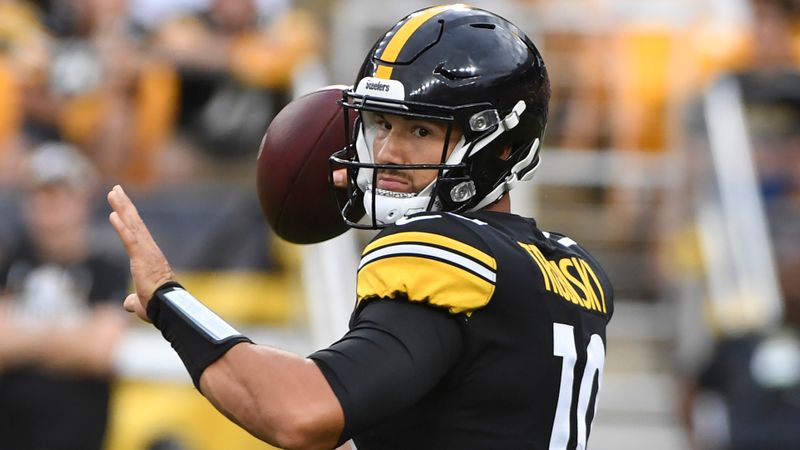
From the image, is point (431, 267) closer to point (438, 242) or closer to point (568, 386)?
point (438, 242)

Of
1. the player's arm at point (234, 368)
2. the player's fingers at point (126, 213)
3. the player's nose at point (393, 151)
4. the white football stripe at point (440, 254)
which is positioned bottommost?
the player's arm at point (234, 368)

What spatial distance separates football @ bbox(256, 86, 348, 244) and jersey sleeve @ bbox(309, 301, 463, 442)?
0.82 metres

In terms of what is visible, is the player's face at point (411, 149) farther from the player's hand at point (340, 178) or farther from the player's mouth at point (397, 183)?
the player's hand at point (340, 178)

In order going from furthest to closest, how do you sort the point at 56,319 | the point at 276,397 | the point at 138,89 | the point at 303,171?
the point at 138,89 < the point at 56,319 < the point at 303,171 < the point at 276,397

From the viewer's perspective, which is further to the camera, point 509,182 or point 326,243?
point 326,243

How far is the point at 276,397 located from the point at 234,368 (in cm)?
10

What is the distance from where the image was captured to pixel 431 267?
2389 mm

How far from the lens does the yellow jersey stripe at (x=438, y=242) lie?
2.42 m

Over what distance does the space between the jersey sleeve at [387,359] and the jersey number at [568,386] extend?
0.78ft

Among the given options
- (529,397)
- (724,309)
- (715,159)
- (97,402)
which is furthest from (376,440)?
(715,159)

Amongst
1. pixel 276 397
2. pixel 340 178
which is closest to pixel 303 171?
pixel 340 178

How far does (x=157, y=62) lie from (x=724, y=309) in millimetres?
3132

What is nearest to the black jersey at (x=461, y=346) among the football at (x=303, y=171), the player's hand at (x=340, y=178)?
the player's hand at (x=340, y=178)

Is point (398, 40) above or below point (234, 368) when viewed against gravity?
above
